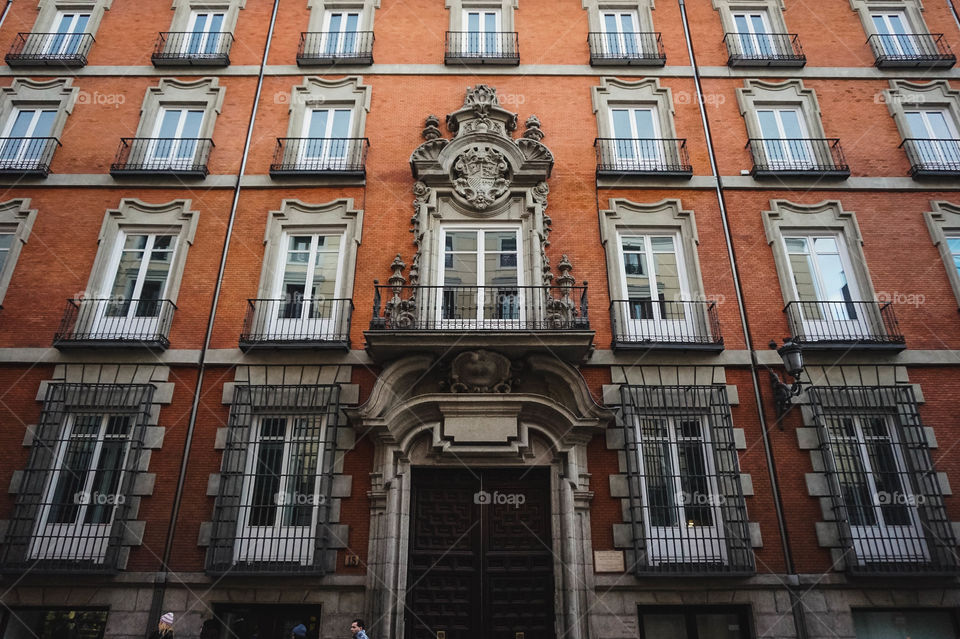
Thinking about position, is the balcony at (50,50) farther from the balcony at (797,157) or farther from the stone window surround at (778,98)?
the balcony at (797,157)

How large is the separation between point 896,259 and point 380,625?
39.1ft

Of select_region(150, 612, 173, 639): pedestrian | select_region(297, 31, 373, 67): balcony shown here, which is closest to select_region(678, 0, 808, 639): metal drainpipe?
select_region(297, 31, 373, 67): balcony

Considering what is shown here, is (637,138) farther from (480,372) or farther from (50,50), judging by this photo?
(50,50)

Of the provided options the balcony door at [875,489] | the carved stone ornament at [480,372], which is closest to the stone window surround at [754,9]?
the balcony door at [875,489]

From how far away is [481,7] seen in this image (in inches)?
602

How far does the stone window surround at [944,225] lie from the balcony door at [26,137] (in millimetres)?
18993

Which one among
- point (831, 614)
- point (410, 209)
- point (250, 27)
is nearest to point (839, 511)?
point (831, 614)

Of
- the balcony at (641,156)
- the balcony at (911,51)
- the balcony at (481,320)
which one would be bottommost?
the balcony at (481,320)

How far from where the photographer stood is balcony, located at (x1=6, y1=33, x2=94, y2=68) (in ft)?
46.9

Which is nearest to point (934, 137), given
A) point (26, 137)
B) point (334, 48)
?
point (334, 48)

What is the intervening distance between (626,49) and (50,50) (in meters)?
14.3

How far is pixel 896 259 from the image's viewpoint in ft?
39.2

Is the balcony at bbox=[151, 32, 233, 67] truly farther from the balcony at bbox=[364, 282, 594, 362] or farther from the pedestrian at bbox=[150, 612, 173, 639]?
the pedestrian at bbox=[150, 612, 173, 639]

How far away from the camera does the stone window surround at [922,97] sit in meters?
13.6
